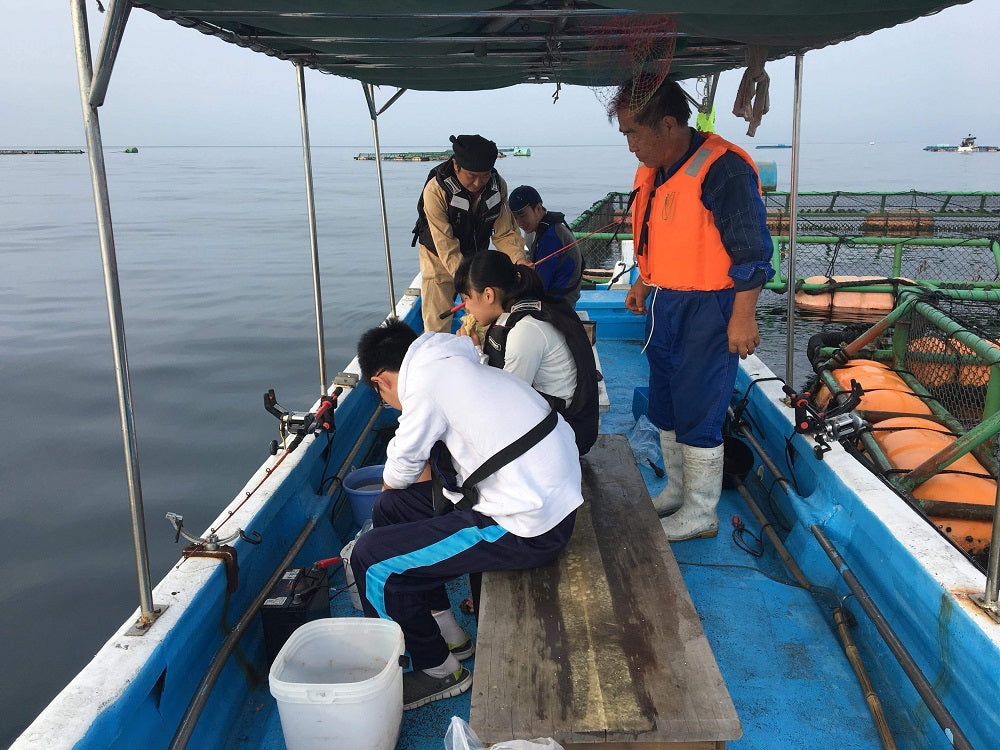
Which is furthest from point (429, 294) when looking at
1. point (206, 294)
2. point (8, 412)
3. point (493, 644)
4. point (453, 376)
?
point (206, 294)

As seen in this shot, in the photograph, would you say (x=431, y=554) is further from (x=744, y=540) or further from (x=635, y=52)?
(x=635, y=52)

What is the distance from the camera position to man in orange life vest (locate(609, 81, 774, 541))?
2.99 m

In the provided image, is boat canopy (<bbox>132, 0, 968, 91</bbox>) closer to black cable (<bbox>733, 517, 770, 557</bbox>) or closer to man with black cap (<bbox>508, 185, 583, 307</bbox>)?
man with black cap (<bbox>508, 185, 583, 307</bbox>)

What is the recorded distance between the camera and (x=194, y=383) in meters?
10.7

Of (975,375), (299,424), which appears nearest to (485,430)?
(299,424)

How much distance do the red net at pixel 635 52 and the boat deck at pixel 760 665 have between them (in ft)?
7.19

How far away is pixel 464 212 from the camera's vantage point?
4.77 metres

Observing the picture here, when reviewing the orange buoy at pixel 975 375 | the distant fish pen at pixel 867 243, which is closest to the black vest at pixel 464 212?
the orange buoy at pixel 975 375

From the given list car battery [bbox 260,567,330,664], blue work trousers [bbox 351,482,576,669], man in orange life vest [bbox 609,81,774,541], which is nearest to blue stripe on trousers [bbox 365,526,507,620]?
blue work trousers [bbox 351,482,576,669]

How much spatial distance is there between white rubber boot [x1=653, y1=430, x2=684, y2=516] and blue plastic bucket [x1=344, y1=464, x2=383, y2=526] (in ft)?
5.00

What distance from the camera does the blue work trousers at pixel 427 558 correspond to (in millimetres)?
2467

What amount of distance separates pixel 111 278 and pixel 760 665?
2715mm

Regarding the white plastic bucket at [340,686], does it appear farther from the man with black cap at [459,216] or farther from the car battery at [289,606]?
the man with black cap at [459,216]

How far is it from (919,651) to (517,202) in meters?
3.95
